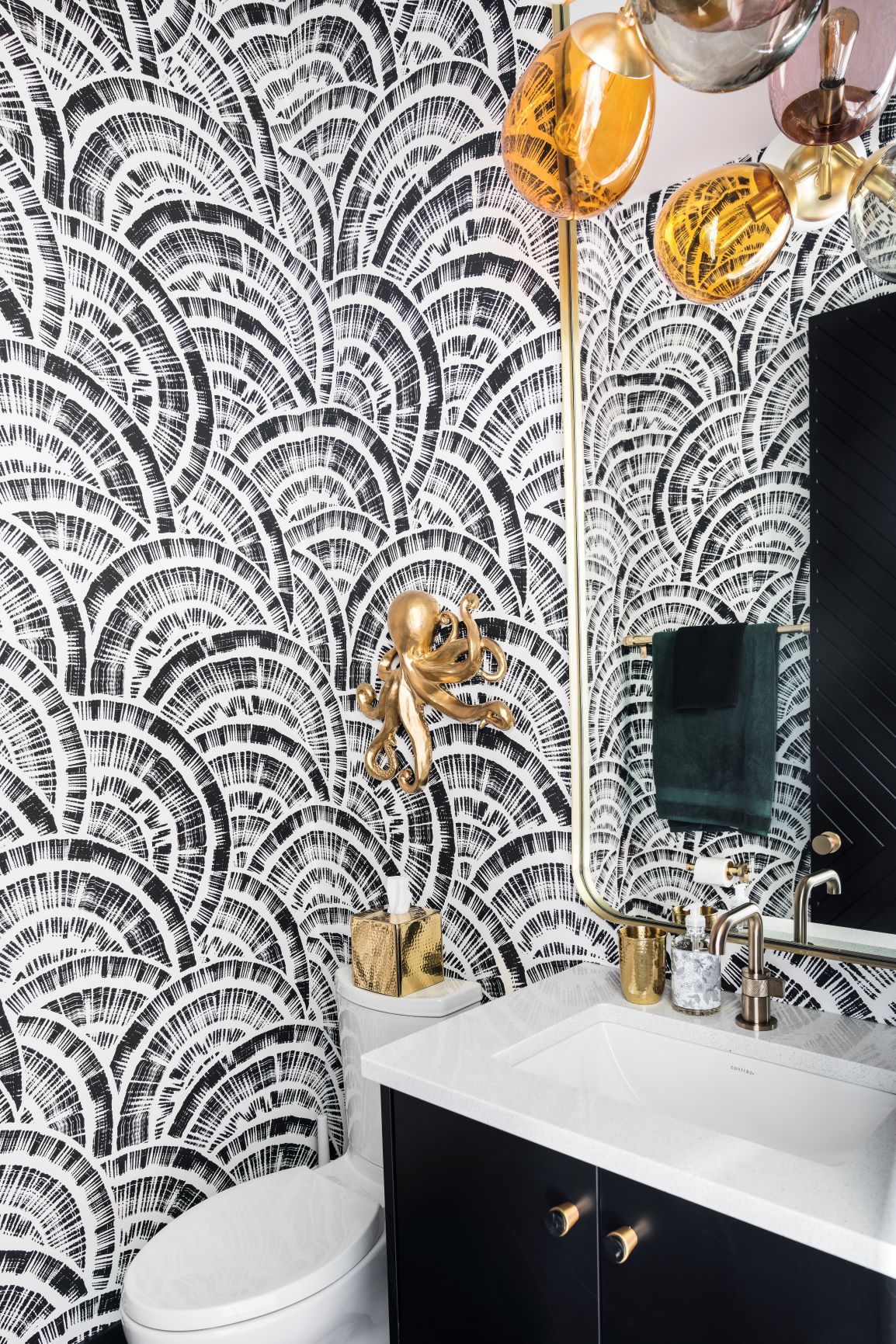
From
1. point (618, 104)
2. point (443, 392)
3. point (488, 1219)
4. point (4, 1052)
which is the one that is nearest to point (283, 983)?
point (4, 1052)

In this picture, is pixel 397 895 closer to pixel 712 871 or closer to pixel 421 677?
pixel 421 677

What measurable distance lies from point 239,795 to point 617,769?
778mm

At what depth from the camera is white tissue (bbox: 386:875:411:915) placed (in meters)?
1.75

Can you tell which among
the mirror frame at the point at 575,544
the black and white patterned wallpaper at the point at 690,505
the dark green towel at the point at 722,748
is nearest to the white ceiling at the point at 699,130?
the black and white patterned wallpaper at the point at 690,505

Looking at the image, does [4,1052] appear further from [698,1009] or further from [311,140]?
[311,140]

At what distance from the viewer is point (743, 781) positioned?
1.42 metres

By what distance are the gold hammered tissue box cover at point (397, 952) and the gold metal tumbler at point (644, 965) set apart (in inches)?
16.9

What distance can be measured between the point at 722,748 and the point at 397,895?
67 cm

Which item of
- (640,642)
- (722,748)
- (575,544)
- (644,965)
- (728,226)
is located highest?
(728,226)

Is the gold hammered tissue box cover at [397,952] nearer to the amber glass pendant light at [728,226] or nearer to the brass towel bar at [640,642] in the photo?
the brass towel bar at [640,642]

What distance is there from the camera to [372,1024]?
5.64 feet

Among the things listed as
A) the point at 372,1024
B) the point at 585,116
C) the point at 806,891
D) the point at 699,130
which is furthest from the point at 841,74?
the point at 372,1024

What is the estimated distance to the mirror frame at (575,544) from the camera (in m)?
1.64

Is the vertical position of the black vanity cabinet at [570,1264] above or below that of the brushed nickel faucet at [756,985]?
below
